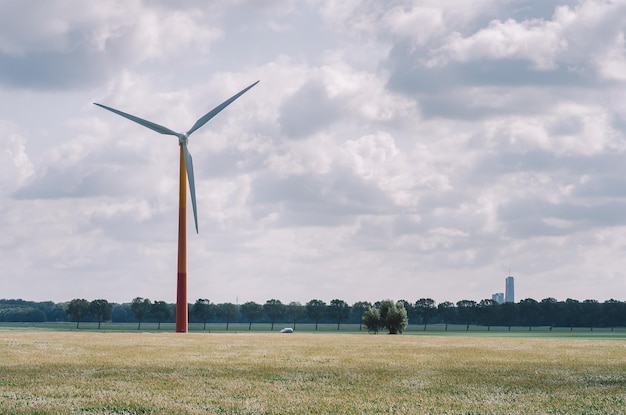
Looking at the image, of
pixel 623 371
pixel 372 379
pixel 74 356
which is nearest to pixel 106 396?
pixel 372 379

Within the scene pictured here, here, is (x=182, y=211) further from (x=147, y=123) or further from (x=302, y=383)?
(x=302, y=383)

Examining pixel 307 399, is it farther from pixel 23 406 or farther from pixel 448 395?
pixel 23 406

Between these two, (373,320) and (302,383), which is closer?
(302,383)

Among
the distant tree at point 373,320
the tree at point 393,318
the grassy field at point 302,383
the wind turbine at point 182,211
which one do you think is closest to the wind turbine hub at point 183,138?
the wind turbine at point 182,211

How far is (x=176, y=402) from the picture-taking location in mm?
27156

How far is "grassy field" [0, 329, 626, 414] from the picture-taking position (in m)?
26.4

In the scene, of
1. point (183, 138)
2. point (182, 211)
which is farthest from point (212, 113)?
point (182, 211)

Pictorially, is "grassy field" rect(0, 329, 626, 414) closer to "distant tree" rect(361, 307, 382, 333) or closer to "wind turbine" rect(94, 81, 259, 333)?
"wind turbine" rect(94, 81, 259, 333)

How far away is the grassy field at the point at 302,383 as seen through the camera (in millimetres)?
26359

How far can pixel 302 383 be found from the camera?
33.7 meters

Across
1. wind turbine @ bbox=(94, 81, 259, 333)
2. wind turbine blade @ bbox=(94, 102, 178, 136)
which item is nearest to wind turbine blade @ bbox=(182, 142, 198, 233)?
wind turbine @ bbox=(94, 81, 259, 333)

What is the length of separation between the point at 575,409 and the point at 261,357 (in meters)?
26.6

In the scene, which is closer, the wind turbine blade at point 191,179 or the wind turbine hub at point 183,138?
the wind turbine blade at point 191,179

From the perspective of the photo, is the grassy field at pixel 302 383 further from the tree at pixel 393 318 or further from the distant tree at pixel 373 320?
the distant tree at pixel 373 320
